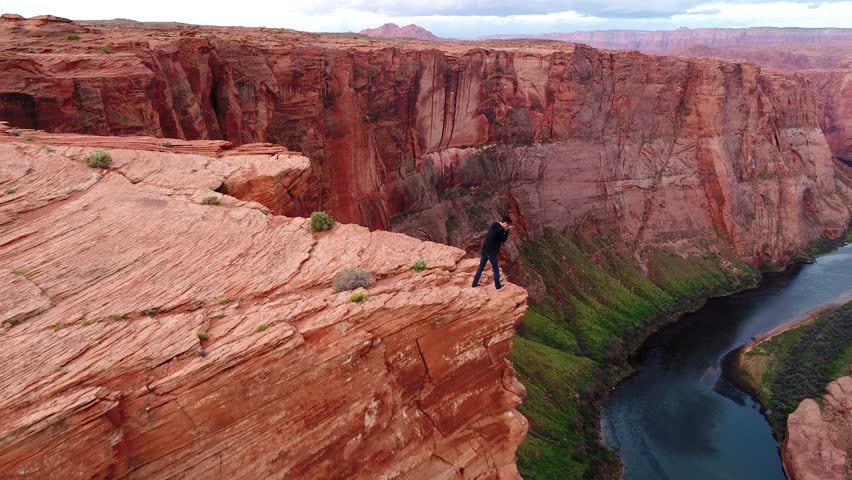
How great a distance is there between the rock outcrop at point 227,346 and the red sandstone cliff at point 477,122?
632cm

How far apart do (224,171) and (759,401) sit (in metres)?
54.5

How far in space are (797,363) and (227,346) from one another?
206 feet

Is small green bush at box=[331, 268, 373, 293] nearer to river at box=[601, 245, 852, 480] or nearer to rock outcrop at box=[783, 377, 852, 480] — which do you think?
river at box=[601, 245, 852, 480]

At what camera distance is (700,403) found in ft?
171

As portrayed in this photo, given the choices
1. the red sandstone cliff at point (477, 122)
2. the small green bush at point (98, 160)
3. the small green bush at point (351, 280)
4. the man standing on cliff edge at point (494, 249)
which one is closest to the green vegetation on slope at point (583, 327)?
the red sandstone cliff at point (477, 122)

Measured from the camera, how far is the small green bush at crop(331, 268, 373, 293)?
13.0 metres

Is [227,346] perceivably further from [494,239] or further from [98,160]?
[98,160]

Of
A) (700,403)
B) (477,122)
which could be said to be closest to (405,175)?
(477,122)

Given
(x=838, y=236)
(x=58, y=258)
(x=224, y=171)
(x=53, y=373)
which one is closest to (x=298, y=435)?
(x=53, y=373)

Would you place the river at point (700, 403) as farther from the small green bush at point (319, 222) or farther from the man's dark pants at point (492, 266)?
the small green bush at point (319, 222)

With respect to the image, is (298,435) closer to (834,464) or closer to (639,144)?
(834,464)

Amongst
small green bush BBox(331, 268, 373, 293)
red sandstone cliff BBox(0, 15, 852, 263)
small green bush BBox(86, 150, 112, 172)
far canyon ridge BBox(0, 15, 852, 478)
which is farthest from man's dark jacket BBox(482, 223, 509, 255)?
small green bush BBox(86, 150, 112, 172)

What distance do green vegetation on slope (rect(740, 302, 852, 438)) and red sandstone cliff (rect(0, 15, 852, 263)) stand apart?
66.0ft

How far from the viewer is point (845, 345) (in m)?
58.5
